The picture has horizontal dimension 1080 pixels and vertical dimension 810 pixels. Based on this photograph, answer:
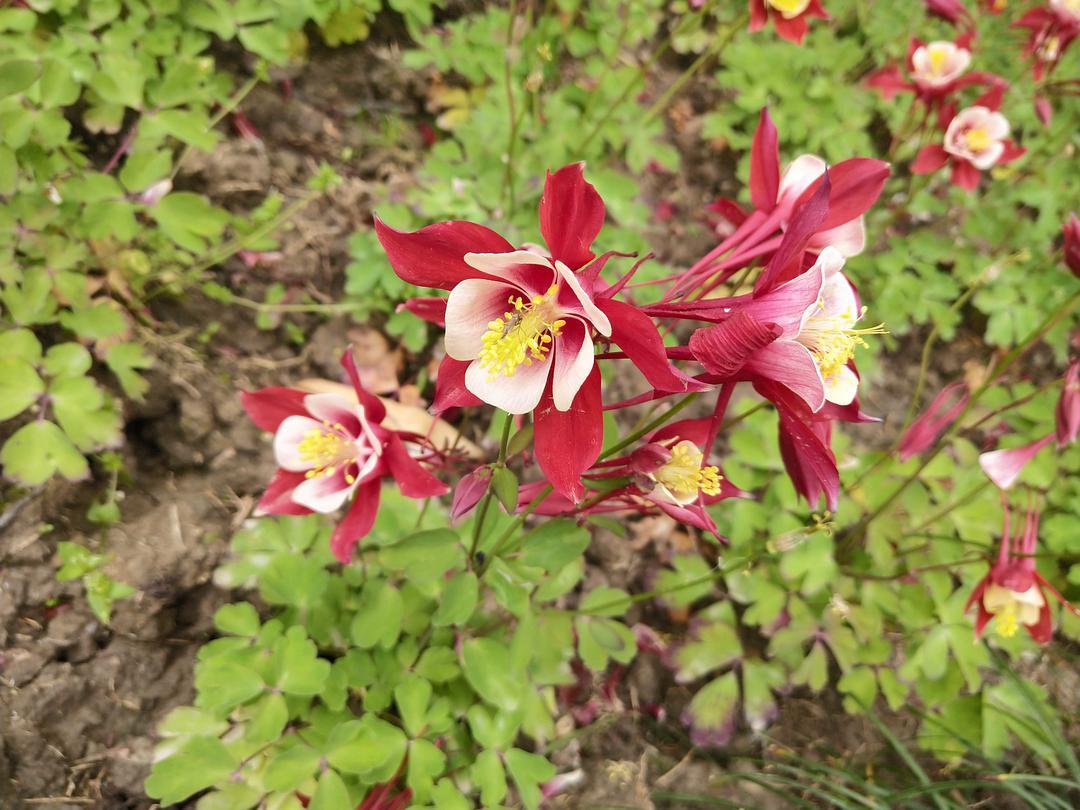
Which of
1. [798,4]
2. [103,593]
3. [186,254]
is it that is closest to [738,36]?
[798,4]

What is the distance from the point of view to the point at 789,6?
1.74 meters

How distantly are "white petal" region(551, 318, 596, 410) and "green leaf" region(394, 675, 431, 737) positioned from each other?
834 millimetres

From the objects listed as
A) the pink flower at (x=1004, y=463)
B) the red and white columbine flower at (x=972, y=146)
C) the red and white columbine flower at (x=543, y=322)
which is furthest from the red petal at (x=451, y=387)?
the red and white columbine flower at (x=972, y=146)

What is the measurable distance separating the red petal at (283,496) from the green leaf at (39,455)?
0.60 metres

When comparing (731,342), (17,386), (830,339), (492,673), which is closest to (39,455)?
(17,386)

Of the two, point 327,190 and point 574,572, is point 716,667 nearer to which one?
point 574,572

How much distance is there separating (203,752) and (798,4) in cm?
220

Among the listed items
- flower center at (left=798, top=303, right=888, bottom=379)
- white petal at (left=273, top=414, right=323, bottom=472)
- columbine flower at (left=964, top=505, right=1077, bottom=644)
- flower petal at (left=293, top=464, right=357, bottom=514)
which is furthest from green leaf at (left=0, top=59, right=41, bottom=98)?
columbine flower at (left=964, top=505, right=1077, bottom=644)

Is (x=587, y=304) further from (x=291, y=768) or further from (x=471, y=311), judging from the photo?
(x=291, y=768)

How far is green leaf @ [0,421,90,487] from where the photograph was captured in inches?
61.4

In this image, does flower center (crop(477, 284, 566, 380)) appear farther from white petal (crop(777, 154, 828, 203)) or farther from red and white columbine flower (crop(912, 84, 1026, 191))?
red and white columbine flower (crop(912, 84, 1026, 191))

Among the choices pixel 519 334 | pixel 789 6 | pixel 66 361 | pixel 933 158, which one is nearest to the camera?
pixel 519 334

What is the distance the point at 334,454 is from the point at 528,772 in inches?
31.6

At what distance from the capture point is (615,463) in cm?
111
